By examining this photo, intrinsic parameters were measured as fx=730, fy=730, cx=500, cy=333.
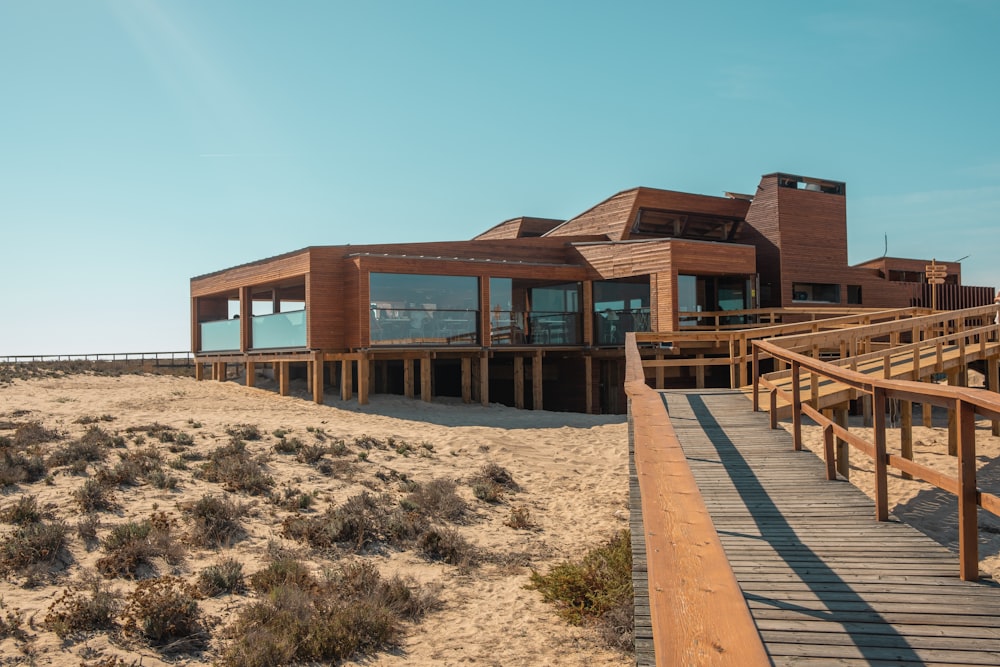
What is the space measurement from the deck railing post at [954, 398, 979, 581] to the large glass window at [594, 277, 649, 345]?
18.9 m

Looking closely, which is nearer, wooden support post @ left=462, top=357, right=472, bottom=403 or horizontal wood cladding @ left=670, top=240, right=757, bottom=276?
horizontal wood cladding @ left=670, top=240, right=757, bottom=276

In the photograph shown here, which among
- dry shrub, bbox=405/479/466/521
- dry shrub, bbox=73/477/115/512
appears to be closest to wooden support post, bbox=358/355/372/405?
dry shrub, bbox=405/479/466/521

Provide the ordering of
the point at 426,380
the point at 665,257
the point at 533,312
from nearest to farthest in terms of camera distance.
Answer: the point at 426,380
the point at 665,257
the point at 533,312

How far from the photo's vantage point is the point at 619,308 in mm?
25484

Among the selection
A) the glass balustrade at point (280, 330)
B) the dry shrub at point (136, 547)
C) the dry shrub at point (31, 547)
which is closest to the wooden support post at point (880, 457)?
the dry shrub at point (136, 547)

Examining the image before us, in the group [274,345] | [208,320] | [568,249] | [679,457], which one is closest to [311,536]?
[679,457]

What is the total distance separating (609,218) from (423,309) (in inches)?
369

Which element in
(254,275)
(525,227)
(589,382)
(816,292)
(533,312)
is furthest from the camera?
(525,227)

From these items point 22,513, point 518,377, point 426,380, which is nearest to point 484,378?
point 518,377

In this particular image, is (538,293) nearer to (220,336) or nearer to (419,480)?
(220,336)

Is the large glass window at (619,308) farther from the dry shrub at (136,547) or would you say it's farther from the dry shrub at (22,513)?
the dry shrub at (22,513)

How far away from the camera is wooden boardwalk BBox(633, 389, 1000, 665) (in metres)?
3.51

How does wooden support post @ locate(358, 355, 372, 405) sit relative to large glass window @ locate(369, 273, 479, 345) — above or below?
below

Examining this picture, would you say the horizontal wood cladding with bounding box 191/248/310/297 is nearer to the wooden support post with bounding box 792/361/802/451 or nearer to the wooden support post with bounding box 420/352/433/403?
the wooden support post with bounding box 420/352/433/403
